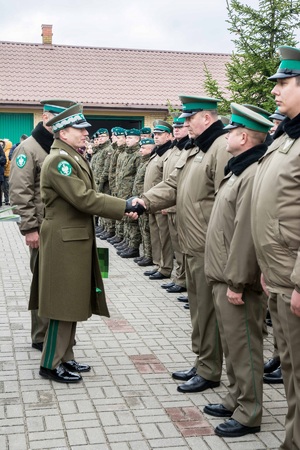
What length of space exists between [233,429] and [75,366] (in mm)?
1720

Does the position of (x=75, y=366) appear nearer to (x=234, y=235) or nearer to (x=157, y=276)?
(x=234, y=235)

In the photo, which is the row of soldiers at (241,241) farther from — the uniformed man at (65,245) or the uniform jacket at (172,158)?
the uniform jacket at (172,158)

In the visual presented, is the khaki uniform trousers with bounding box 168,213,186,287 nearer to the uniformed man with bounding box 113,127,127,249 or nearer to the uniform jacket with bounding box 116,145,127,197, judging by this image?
the uniform jacket with bounding box 116,145,127,197

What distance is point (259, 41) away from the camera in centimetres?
1038

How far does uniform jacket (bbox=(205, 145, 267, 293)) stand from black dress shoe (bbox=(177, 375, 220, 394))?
0.99m

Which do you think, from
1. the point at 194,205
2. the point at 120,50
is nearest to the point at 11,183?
the point at 194,205

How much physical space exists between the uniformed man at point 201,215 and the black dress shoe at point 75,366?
0.78 metres

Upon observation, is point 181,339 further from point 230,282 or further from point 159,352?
point 230,282

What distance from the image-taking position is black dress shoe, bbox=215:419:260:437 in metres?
4.32

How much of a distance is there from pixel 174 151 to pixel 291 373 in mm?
5967

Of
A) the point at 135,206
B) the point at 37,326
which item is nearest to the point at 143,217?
the point at 37,326

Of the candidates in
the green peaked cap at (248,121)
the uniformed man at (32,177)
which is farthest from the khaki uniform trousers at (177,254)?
the green peaked cap at (248,121)

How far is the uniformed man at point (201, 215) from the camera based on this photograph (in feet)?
16.9

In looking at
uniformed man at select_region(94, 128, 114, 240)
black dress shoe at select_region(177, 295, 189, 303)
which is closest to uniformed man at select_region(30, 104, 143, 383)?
black dress shoe at select_region(177, 295, 189, 303)
